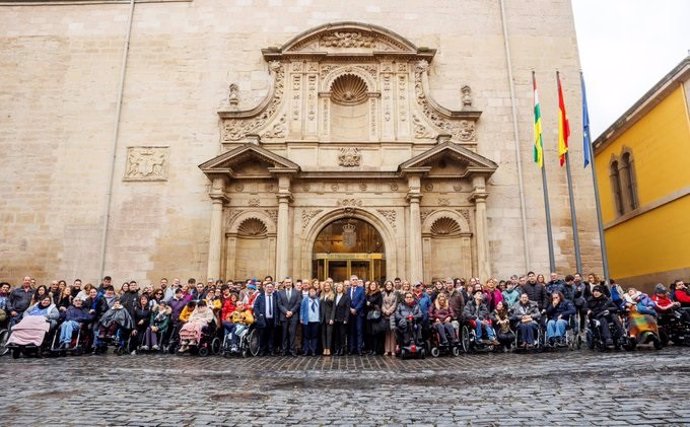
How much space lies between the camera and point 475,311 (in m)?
10.9

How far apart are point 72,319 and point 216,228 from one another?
16.6 feet

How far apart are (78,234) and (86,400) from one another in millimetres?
12022

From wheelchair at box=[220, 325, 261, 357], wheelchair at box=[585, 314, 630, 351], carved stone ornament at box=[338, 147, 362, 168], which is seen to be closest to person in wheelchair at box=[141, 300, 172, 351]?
wheelchair at box=[220, 325, 261, 357]

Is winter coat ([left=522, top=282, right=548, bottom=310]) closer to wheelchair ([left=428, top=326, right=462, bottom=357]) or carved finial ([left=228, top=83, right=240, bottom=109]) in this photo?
wheelchair ([left=428, top=326, right=462, bottom=357])

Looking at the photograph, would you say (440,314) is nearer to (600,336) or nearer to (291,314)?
(291,314)

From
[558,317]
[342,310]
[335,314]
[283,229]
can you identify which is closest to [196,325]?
[335,314]

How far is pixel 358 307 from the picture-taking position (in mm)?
10812

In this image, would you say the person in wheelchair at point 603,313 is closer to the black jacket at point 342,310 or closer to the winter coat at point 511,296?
the winter coat at point 511,296

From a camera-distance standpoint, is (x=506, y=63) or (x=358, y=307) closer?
(x=358, y=307)

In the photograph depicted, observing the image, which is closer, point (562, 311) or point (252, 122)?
point (562, 311)

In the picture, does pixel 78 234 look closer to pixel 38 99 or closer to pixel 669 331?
pixel 38 99

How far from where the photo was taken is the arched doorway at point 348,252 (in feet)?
51.0

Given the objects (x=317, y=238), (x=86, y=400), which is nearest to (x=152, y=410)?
(x=86, y=400)

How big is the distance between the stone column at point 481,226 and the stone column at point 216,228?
7.89 meters
